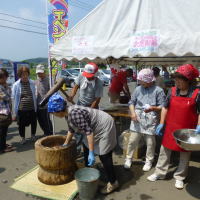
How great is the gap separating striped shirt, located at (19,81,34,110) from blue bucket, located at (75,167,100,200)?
2.22m

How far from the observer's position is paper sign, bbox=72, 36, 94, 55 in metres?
3.63

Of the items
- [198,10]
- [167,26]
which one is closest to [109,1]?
[167,26]

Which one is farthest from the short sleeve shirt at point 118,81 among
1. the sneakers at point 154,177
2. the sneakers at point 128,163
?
the sneakers at point 154,177

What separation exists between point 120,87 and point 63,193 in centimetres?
Result: 351

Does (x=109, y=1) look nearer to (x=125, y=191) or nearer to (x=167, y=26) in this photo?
(x=167, y=26)

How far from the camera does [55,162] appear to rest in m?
2.94

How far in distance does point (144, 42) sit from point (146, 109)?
3.31ft

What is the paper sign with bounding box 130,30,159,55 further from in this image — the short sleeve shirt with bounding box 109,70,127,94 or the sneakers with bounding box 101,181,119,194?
the short sleeve shirt with bounding box 109,70,127,94

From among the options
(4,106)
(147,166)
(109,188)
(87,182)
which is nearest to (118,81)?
(147,166)

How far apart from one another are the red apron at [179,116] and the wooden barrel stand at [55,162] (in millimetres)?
1375

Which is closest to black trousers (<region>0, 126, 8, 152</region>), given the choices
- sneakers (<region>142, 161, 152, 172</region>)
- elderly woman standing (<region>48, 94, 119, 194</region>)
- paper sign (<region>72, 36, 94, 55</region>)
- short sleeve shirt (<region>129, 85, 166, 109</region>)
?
elderly woman standing (<region>48, 94, 119, 194</region>)

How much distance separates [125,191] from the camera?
299 cm

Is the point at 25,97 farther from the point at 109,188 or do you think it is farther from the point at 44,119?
the point at 109,188

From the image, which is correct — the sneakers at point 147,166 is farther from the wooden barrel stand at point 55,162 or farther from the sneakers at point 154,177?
the wooden barrel stand at point 55,162
